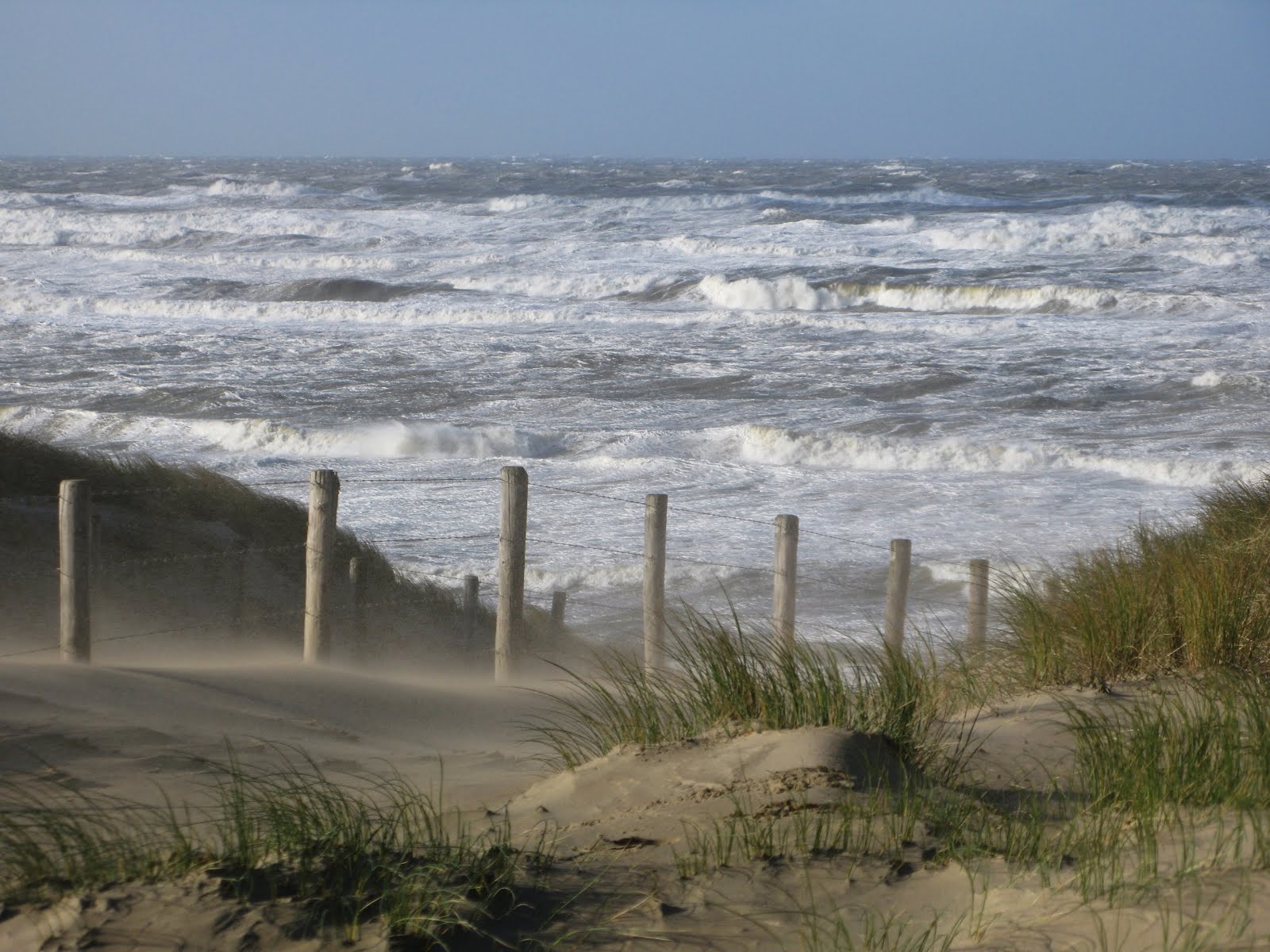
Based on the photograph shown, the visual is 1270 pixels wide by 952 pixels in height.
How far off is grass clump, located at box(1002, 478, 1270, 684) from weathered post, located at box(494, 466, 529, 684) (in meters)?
2.95

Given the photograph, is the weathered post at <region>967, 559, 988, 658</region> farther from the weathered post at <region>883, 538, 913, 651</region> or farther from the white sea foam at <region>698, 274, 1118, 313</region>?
the white sea foam at <region>698, 274, 1118, 313</region>

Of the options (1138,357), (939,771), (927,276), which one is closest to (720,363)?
(1138,357)

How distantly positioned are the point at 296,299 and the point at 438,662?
29802 millimetres

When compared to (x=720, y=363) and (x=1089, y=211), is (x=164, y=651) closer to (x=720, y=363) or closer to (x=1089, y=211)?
(x=720, y=363)

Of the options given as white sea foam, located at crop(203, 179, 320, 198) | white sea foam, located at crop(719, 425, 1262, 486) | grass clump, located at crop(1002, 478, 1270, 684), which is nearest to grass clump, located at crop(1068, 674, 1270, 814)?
grass clump, located at crop(1002, 478, 1270, 684)

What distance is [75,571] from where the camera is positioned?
6.54 metres

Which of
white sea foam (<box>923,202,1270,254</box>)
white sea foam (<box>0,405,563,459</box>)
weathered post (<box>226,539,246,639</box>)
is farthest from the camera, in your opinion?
white sea foam (<box>923,202,1270,254</box>)

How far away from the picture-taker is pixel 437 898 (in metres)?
2.75

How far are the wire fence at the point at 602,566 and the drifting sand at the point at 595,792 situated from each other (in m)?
2.42

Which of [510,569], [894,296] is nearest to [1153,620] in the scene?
[510,569]

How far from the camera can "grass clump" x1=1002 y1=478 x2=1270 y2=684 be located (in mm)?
5062

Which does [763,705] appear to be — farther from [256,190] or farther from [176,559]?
[256,190]

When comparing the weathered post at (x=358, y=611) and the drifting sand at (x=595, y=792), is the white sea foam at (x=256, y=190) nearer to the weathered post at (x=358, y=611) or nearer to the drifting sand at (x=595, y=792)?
the weathered post at (x=358, y=611)

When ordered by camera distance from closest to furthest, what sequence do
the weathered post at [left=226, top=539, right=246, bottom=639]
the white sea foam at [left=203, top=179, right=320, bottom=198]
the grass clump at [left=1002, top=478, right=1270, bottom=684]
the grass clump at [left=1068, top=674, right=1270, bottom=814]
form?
the grass clump at [left=1068, top=674, right=1270, bottom=814] < the grass clump at [left=1002, top=478, right=1270, bottom=684] < the weathered post at [left=226, top=539, right=246, bottom=639] < the white sea foam at [left=203, top=179, right=320, bottom=198]
